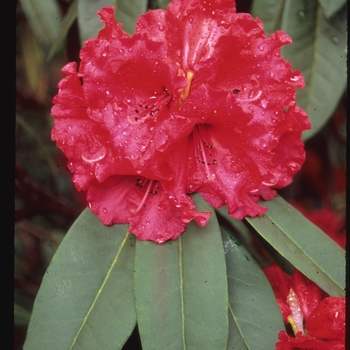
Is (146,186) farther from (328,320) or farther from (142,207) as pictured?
(328,320)

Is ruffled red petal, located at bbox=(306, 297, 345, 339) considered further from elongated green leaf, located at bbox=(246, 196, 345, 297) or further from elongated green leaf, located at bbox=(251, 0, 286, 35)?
elongated green leaf, located at bbox=(251, 0, 286, 35)

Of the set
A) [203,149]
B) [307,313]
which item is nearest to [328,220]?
[307,313]

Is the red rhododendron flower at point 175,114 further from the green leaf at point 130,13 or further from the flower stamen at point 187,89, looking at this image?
the green leaf at point 130,13

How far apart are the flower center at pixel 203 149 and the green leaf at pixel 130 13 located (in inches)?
10.3

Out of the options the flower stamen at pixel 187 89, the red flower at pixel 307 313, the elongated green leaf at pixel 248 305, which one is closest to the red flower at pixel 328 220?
the red flower at pixel 307 313

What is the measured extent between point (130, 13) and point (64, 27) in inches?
7.3

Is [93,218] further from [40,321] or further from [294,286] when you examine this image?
[294,286]

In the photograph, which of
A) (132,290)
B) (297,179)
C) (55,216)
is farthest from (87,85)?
(297,179)

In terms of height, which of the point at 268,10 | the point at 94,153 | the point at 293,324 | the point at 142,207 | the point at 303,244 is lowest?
the point at 293,324

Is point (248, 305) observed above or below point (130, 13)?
below

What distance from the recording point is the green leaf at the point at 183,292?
0.79m

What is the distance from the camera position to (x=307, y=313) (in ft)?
3.26

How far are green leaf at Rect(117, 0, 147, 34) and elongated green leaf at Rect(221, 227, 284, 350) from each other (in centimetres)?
44

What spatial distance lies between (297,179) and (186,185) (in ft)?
2.62
